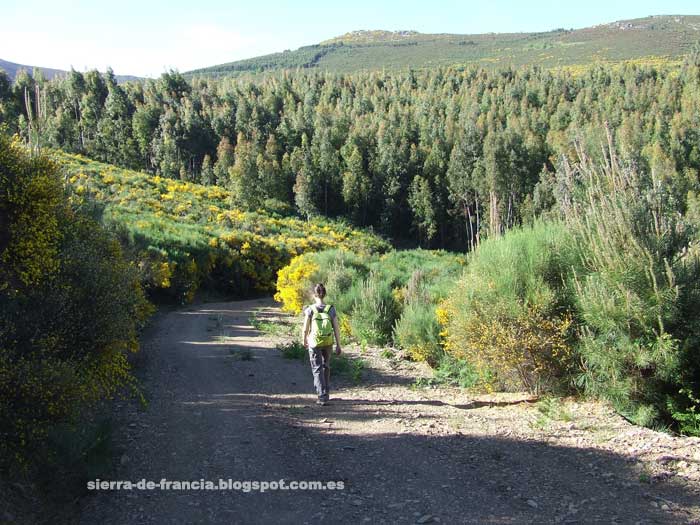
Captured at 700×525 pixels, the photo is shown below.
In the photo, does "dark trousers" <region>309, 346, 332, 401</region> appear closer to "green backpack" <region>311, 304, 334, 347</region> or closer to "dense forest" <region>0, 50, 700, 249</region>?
"green backpack" <region>311, 304, 334, 347</region>

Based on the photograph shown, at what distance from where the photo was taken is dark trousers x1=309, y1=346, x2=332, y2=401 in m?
7.24

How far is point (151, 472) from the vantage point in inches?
209

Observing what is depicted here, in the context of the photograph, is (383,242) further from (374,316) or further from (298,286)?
(374,316)

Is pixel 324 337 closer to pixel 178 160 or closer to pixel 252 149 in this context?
pixel 252 149

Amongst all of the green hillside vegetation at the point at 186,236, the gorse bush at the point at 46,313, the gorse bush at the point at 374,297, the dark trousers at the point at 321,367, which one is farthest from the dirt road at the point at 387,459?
the green hillside vegetation at the point at 186,236

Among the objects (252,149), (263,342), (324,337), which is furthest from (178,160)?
(324,337)

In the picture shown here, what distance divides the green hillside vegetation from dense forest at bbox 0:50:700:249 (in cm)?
1035

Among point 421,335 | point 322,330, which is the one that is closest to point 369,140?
point 421,335

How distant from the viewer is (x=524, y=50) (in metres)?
162

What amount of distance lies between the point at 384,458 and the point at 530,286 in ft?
11.4

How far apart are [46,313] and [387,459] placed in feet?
13.6

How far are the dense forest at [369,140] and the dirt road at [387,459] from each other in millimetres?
44257

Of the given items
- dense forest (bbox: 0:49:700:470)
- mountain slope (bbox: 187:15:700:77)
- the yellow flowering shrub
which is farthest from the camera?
mountain slope (bbox: 187:15:700:77)

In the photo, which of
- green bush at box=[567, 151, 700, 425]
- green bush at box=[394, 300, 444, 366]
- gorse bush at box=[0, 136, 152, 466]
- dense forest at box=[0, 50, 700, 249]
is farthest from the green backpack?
dense forest at box=[0, 50, 700, 249]
